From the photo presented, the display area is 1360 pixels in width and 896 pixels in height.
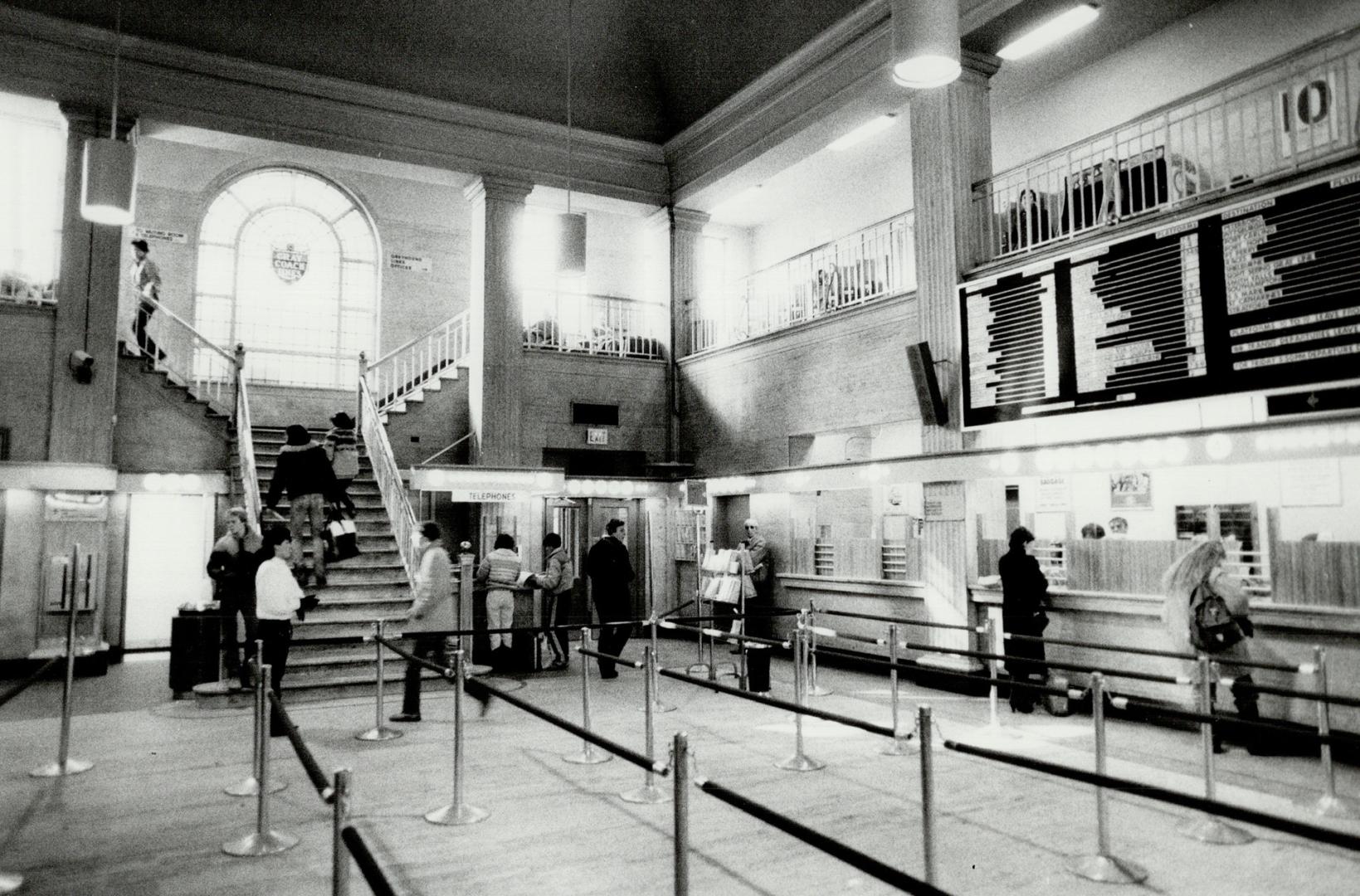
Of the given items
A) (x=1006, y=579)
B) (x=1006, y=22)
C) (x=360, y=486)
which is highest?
(x=1006, y=22)

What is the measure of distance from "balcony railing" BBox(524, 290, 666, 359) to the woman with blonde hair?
10.4m

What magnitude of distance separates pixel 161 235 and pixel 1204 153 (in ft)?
56.1

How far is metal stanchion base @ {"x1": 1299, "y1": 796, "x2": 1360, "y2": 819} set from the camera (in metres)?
5.97

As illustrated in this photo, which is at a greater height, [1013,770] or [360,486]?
[360,486]

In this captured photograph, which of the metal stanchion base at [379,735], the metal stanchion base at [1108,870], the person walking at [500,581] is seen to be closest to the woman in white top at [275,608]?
the metal stanchion base at [379,735]

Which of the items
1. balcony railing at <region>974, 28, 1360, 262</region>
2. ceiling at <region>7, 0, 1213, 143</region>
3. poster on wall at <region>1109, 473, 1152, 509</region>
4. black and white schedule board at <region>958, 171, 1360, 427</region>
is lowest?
poster on wall at <region>1109, 473, 1152, 509</region>

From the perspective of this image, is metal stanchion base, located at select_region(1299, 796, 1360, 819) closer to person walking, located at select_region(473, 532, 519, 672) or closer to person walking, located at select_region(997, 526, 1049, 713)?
person walking, located at select_region(997, 526, 1049, 713)

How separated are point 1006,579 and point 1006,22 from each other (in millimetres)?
6357

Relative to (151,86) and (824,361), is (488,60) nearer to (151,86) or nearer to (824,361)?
(151,86)

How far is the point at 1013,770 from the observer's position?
276 inches

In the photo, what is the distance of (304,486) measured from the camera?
11.4 meters

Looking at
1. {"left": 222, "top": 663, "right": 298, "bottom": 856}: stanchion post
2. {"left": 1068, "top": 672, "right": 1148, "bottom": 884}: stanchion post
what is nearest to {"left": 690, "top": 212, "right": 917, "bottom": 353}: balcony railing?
{"left": 1068, "top": 672, "right": 1148, "bottom": 884}: stanchion post

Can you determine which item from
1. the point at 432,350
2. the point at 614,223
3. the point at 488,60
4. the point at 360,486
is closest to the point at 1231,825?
the point at 360,486

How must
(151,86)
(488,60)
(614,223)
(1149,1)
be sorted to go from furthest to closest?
1. (614,223)
2. (488,60)
3. (151,86)
4. (1149,1)
